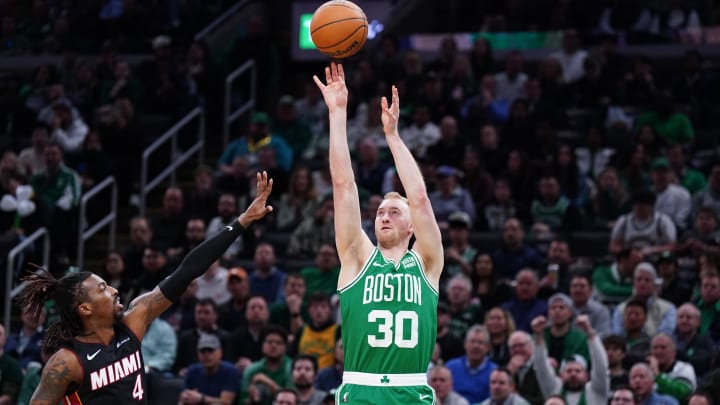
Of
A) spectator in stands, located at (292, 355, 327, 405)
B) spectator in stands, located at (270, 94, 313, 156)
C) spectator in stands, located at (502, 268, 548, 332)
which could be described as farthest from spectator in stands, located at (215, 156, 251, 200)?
spectator in stands, located at (292, 355, 327, 405)

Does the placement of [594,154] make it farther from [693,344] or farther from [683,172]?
[693,344]

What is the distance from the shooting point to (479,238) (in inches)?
664

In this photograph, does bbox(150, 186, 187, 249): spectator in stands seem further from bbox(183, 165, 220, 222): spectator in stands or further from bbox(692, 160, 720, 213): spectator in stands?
bbox(692, 160, 720, 213): spectator in stands

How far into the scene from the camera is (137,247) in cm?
1762

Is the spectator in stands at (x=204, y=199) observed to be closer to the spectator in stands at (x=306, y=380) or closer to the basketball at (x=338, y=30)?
the spectator in stands at (x=306, y=380)

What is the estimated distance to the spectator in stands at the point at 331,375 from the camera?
14.1 metres

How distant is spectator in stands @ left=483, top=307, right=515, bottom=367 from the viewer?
564 inches

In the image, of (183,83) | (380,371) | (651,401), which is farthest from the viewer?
(183,83)

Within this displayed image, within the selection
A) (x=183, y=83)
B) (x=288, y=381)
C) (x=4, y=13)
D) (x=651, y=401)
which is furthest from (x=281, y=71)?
(x=651, y=401)

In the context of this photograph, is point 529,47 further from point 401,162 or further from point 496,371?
point 401,162

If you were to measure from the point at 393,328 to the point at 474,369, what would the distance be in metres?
5.77

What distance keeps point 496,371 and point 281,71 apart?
34.4ft

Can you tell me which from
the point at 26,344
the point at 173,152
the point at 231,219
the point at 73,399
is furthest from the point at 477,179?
the point at 73,399

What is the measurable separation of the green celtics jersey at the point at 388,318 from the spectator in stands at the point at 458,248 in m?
7.32
